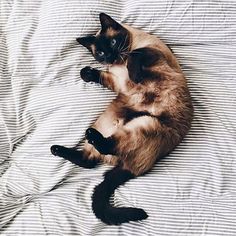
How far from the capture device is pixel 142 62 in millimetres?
1547

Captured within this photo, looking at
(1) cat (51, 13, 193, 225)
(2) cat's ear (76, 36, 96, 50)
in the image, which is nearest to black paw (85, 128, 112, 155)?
(1) cat (51, 13, 193, 225)

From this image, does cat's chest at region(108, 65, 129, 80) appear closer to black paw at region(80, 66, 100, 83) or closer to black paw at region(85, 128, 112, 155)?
black paw at region(80, 66, 100, 83)

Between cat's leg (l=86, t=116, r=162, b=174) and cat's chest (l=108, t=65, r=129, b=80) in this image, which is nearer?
cat's leg (l=86, t=116, r=162, b=174)

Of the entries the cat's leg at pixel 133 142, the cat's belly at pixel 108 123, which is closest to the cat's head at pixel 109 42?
the cat's belly at pixel 108 123

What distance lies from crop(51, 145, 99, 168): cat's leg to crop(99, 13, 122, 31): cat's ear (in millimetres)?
460

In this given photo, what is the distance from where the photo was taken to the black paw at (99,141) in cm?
142

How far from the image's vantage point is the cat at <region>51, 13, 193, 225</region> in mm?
1435

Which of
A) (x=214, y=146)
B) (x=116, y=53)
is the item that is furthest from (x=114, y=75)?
(x=214, y=146)

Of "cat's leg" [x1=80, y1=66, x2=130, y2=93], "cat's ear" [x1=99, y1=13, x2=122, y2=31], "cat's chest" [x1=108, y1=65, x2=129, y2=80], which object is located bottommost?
"cat's leg" [x1=80, y1=66, x2=130, y2=93]

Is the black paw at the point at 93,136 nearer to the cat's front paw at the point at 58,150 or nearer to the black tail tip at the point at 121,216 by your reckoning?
the cat's front paw at the point at 58,150

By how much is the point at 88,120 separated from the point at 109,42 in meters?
0.31

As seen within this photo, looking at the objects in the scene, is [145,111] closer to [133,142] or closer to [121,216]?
[133,142]

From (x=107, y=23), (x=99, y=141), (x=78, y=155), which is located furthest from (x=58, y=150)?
(x=107, y=23)

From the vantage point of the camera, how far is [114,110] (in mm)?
1546
